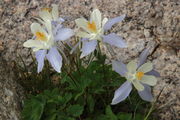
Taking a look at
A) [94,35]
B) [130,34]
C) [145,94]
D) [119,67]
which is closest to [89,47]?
[94,35]

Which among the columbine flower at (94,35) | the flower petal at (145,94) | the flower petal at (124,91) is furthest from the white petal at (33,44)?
the flower petal at (145,94)

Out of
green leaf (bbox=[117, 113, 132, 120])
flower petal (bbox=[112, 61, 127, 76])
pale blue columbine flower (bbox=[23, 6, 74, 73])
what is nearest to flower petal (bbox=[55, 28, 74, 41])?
pale blue columbine flower (bbox=[23, 6, 74, 73])

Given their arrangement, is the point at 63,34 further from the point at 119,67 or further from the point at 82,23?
the point at 119,67

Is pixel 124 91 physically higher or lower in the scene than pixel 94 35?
lower

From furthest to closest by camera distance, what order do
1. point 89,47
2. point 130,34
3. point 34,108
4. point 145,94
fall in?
point 130,34 < point 34,108 < point 145,94 < point 89,47

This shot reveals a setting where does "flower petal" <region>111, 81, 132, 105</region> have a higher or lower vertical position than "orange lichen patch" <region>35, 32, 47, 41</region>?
lower

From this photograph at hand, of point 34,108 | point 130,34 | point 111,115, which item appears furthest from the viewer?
point 130,34

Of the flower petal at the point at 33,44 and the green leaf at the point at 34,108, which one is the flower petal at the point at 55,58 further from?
the green leaf at the point at 34,108

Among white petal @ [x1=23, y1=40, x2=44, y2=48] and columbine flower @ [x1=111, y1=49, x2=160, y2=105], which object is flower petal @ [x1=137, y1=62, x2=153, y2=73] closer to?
columbine flower @ [x1=111, y1=49, x2=160, y2=105]
